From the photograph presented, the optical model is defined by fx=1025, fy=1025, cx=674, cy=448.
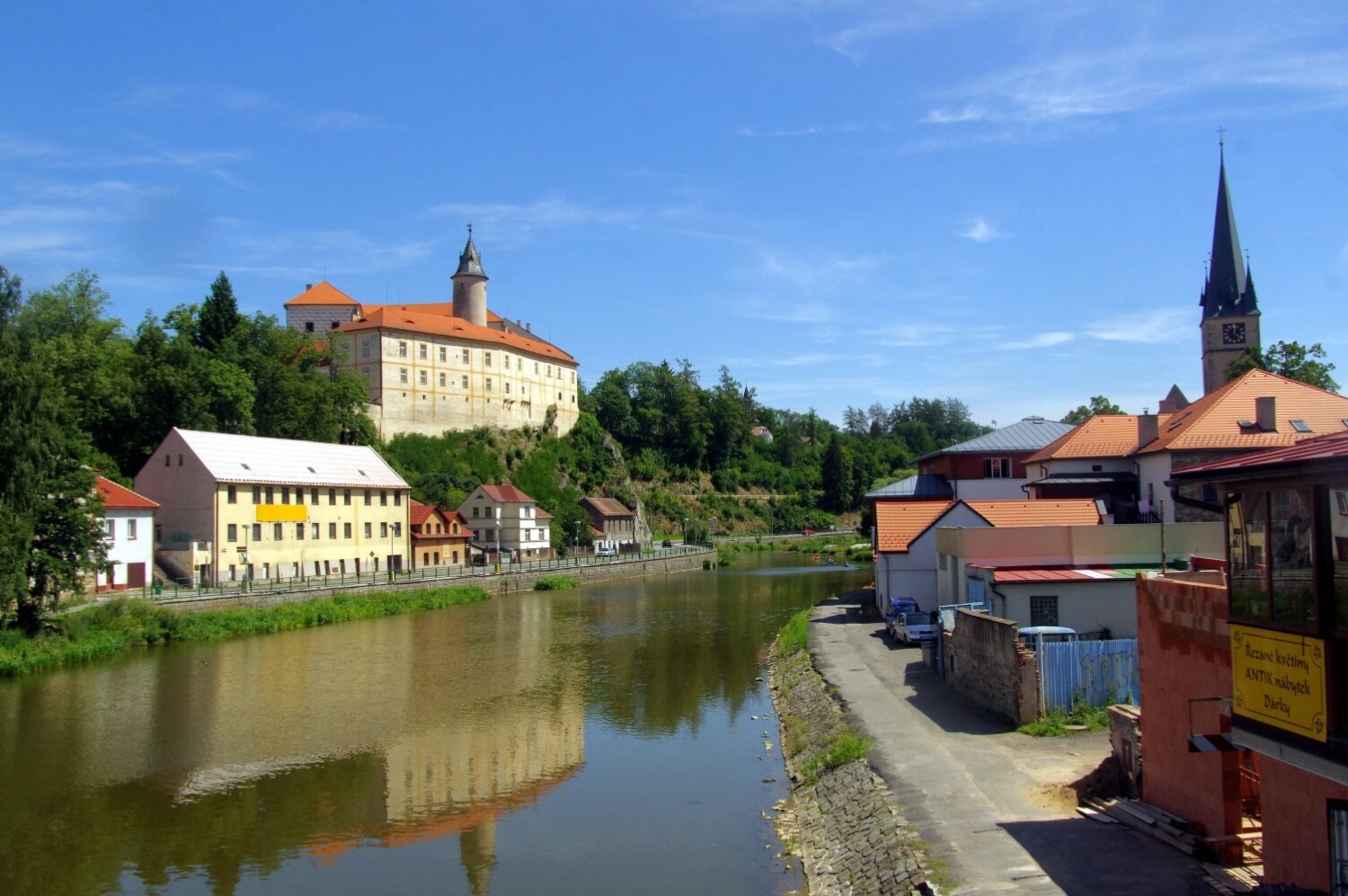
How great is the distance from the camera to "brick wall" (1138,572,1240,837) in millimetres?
11562

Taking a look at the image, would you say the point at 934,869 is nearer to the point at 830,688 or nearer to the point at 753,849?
the point at 753,849

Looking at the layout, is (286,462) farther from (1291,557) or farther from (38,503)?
(1291,557)

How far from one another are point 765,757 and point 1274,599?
44.7 ft

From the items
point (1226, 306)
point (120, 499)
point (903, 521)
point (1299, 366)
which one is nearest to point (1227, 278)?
point (1226, 306)

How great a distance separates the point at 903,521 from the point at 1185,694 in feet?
79.8

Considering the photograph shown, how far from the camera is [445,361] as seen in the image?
86.5 m

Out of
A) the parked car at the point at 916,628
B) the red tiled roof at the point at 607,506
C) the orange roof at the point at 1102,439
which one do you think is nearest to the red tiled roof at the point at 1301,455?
the parked car at the point at 916,628

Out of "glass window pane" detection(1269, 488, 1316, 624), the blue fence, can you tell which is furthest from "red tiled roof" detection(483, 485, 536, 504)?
"glass window pane" detection(1269, 488, 1316, 624)

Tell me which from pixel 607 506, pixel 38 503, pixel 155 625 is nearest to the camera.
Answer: pixel 38 503

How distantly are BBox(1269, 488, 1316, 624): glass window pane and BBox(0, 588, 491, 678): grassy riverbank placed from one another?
107 ft

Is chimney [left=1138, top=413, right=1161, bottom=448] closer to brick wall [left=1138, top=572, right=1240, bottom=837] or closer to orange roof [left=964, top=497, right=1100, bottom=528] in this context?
orange roof [left=964, top=497, right=1100, bottom=528]

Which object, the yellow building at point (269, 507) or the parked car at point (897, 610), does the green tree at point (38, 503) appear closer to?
the yellow building at point (269, 507)

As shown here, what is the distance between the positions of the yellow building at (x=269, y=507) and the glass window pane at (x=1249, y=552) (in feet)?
152

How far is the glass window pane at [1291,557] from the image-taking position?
8.48 m
